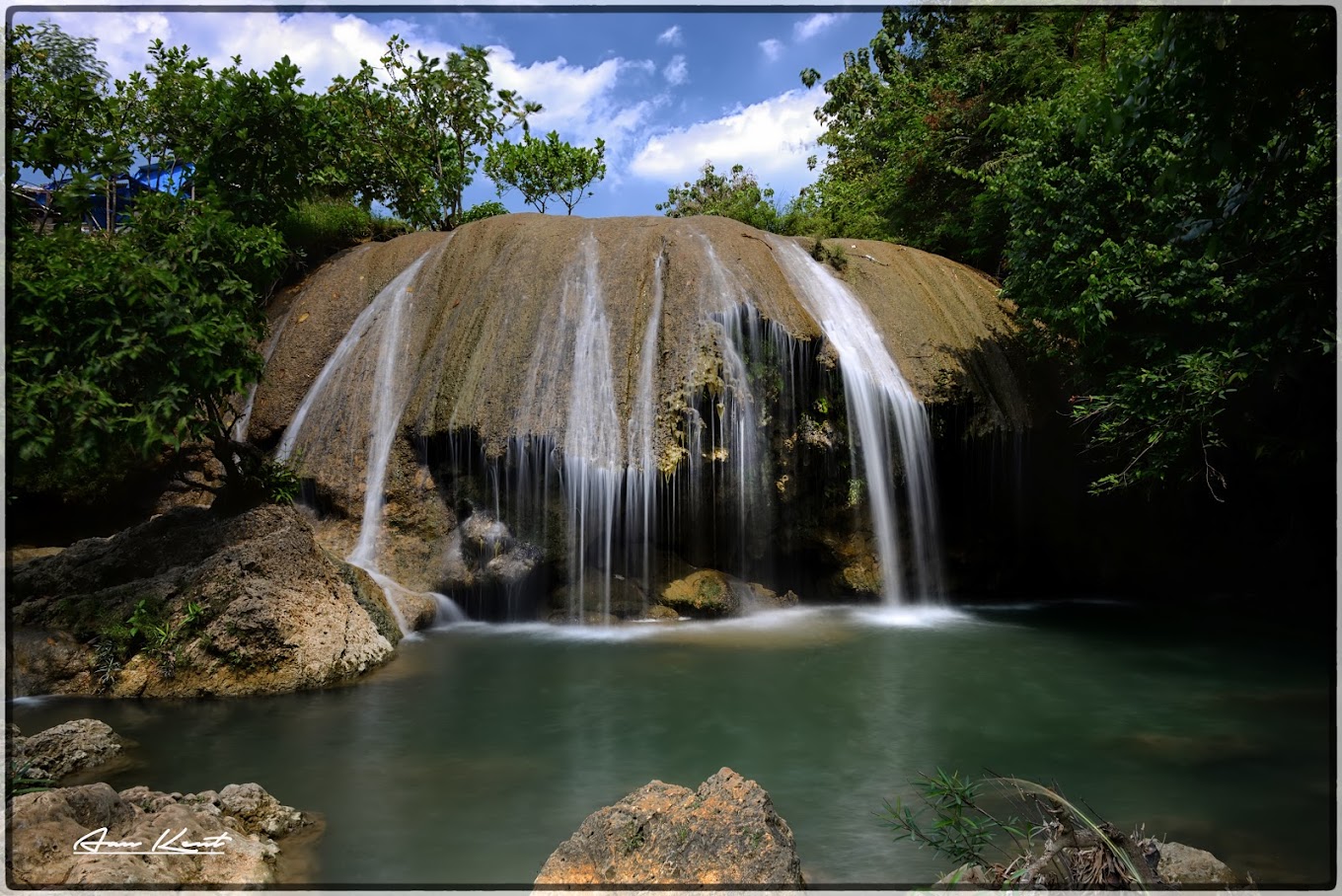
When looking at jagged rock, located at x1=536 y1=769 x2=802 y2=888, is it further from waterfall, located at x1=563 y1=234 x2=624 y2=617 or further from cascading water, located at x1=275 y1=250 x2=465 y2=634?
waterfall, located at x1=563 y1=234 x2=624 y2=617

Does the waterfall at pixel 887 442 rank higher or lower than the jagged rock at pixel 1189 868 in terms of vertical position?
higher

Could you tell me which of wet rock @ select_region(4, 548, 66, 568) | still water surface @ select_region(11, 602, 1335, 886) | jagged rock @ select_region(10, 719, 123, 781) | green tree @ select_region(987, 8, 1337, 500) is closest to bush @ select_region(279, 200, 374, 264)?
wet rock @ select_region(4, 548, 66, 568)

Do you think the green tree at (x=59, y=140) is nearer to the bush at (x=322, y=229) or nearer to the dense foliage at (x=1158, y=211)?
the bush at (x=322, y=229)

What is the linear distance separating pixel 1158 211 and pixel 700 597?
7.47 m

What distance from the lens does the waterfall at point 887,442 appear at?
1230 cm

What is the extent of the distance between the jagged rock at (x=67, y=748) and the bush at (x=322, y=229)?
11046 millimetres

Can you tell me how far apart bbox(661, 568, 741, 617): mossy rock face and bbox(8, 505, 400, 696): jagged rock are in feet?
12.9

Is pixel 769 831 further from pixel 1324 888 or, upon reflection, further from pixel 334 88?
pixel 334 88

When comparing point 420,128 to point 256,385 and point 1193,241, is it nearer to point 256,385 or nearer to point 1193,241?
point 256,385

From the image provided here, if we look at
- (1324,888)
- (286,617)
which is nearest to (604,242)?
(286,617)

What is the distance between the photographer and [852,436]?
12242mm

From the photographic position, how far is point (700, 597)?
38.9 ft

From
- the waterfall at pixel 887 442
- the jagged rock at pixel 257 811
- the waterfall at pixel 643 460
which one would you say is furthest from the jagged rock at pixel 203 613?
the waterfall at pixel 887 442

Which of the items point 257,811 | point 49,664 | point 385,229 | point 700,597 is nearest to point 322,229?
point 385,229
